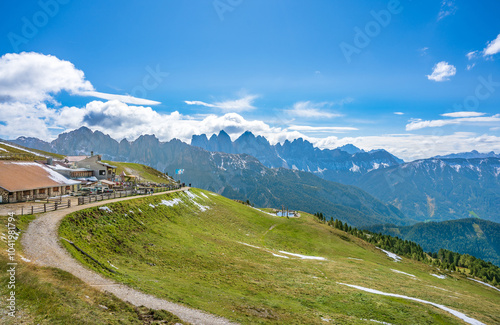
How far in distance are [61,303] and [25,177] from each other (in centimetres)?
5411

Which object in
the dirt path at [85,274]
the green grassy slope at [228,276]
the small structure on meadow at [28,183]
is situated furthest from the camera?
the small structure on meadow at [28,183]

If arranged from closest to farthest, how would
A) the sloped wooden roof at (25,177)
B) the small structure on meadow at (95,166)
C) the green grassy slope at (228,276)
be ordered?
the green grassy slope at (228,276) → the sloped wooden roof at (25,177) → the small structure on meadow at (95,166)

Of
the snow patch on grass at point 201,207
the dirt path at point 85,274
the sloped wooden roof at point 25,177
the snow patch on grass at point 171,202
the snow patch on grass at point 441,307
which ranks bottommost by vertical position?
the snow patch on grass at point 441,307

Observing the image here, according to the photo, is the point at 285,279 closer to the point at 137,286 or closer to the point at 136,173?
the point at 137,286

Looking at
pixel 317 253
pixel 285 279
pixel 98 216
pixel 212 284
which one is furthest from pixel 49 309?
pixel 317 253

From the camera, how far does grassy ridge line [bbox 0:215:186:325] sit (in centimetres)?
1532

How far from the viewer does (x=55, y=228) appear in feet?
101

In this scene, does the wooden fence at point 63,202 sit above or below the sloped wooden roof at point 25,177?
below

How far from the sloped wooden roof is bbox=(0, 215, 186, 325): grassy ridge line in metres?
38.1

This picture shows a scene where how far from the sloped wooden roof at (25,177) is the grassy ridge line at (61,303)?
3814cm

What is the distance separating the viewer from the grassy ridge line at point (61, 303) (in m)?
15.3

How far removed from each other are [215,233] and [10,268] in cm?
4672

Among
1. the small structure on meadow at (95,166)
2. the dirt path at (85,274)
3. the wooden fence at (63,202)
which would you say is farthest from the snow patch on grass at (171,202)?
the small structure on meadow at (95,166)

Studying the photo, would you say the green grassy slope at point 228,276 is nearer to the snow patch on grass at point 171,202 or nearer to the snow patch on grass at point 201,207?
the snow patch on grass at point 171,202
